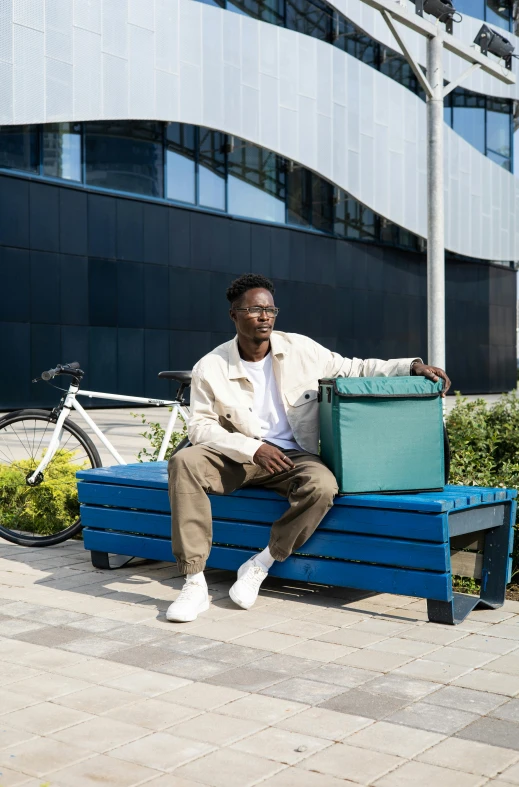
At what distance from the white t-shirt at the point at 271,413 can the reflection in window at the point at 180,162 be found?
19228mm

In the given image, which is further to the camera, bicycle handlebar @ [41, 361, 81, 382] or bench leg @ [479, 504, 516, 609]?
bicycle handlebar @ [41, 361, 81, 382]

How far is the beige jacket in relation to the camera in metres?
5.29

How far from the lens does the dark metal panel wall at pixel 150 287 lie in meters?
21.4

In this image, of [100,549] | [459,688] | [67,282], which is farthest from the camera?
[67,282]

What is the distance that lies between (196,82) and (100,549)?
756 inches

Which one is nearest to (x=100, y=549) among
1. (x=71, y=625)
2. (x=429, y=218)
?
(x=71, y=625)

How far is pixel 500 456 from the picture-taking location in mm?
7145

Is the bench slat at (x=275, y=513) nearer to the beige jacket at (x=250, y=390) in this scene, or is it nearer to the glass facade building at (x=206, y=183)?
the beige jacket at (x=250, y=390)

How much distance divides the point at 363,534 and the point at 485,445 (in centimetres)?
232

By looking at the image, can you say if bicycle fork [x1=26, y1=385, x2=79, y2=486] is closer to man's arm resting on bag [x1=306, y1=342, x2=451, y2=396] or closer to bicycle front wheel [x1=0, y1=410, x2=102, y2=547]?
bicycle front wheel [x1=0, y1=410, x2=102, y2=547]

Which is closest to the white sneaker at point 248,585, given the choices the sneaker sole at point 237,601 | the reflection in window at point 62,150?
the sneaker sole at point 237,601

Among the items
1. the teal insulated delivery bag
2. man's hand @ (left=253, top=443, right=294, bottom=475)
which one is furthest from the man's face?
man's hand @ (left=253, top=443, right=294, bottom=475)

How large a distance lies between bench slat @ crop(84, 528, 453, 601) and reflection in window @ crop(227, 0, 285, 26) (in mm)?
21428

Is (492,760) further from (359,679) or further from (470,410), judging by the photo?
(470,410)
